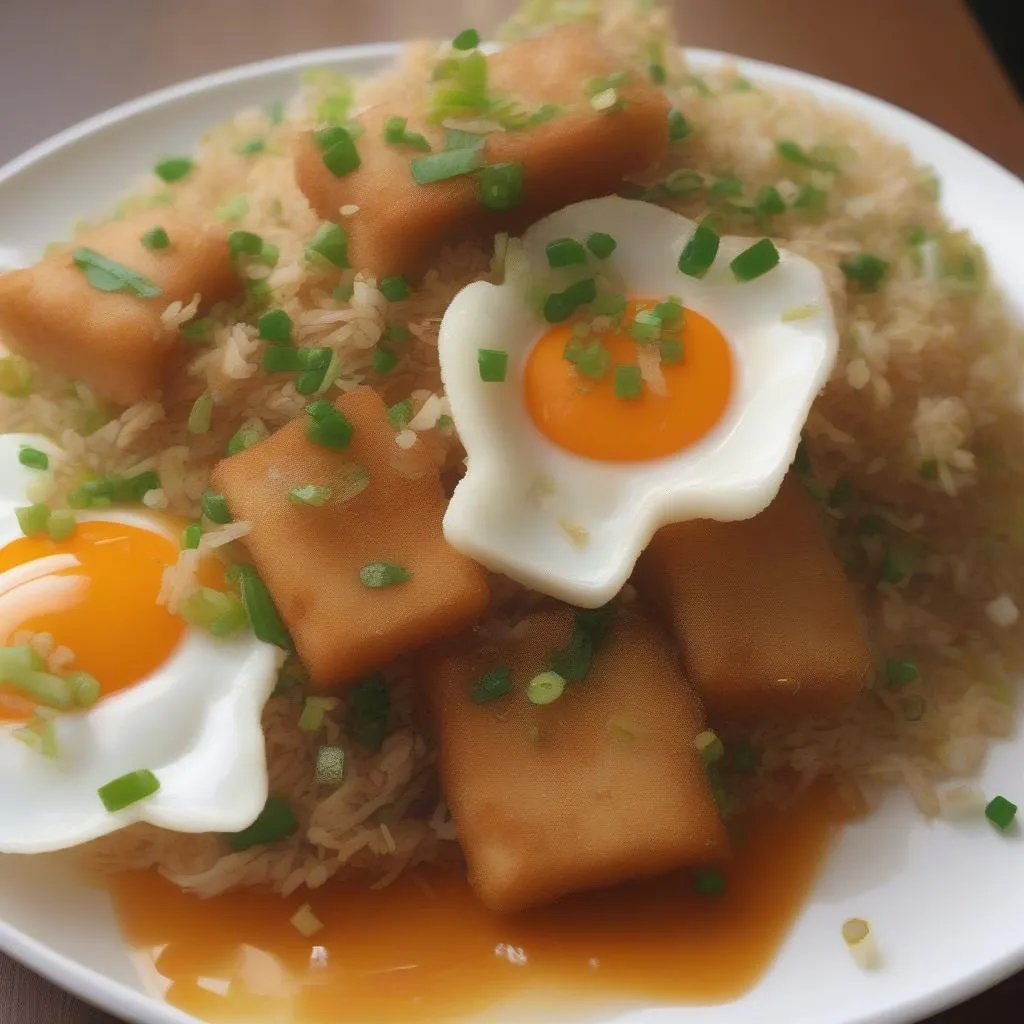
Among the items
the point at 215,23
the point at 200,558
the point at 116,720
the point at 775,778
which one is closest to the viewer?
the point at 116,720

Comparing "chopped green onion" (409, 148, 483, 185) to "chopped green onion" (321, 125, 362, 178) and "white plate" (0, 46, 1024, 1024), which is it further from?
"white plate" (0, 46, 1024, 1024)

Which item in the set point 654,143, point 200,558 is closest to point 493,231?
point 654,143

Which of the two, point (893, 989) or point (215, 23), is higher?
point (215, 23)

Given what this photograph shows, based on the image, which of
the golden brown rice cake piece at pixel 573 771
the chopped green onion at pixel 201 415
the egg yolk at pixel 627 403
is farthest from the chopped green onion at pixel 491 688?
the chopped green onion at pixel 201 415

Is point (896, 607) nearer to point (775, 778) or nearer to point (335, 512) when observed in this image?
point (775, 778)

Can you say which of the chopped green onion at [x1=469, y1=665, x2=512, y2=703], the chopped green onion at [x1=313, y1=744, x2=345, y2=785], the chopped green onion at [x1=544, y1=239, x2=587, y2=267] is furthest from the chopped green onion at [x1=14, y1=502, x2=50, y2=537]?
the chopped green onion at [x1=544, y1=239, x2=587, y2=267]

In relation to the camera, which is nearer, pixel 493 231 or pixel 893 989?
pixel 893 989
